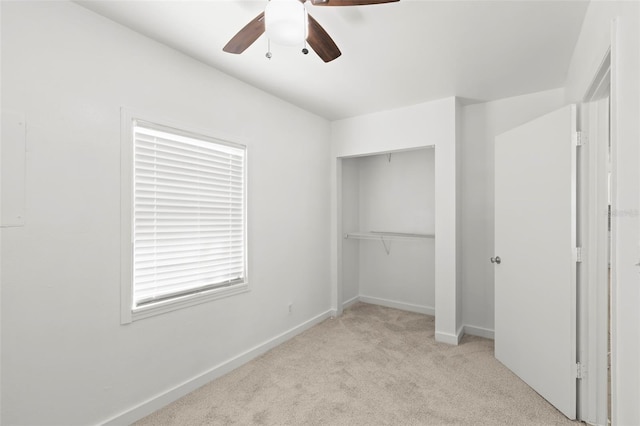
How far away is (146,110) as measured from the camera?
2066 millimetres

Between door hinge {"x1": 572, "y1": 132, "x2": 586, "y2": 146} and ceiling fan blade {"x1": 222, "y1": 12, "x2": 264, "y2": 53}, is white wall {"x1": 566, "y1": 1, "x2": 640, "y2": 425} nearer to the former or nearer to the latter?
door hinge {"x1": 572, "y1": 132, "x2": 586, "y2": 146}

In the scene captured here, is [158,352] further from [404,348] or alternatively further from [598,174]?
[598,174]

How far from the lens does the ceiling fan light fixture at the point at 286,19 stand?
1.33m

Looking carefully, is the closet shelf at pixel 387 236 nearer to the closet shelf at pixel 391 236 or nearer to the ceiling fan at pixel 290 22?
the closet shelf at pixel 391 236

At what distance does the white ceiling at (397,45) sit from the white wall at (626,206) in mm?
711

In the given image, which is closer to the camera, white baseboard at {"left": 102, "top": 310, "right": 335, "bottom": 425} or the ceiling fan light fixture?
the ceiling fan light fixture

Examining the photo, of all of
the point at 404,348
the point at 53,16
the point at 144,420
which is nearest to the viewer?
the point at 53,16

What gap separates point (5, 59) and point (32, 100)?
0.20m

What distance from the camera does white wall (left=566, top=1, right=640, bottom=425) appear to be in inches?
41.5

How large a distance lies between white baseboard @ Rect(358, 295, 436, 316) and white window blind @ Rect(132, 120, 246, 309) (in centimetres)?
241

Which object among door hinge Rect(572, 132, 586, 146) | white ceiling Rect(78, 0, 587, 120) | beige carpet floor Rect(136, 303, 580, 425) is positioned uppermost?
white ceiling Rect(78, 0, 587, 120)

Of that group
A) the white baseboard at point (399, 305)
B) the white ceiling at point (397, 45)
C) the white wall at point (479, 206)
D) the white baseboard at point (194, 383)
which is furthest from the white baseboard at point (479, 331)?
the white ceiling at point (397, 45)

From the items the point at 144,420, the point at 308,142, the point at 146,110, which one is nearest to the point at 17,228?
the point at 146,110

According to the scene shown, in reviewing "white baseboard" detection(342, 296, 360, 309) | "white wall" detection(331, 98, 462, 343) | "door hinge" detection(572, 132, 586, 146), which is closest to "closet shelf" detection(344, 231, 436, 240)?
"white wall" detection(331, 98, 462, 343)
